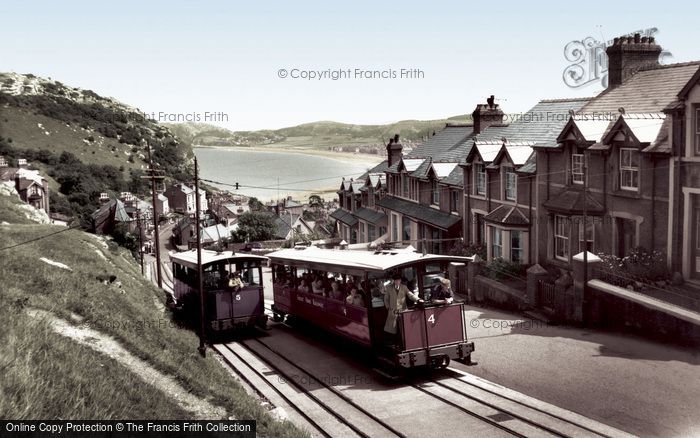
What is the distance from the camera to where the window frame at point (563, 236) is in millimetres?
26719

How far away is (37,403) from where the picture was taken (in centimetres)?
787

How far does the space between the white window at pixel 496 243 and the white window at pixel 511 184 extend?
1.77 meters

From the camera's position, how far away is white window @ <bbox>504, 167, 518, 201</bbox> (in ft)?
100

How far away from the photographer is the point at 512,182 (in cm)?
3097

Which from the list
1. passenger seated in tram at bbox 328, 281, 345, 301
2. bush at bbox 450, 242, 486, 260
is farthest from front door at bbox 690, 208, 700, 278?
bush at bbox 450, 242, 486, 260

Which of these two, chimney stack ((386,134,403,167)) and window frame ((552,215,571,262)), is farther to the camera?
chimney stack ((386,134,403,167))

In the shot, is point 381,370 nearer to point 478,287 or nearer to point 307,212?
point 478,287

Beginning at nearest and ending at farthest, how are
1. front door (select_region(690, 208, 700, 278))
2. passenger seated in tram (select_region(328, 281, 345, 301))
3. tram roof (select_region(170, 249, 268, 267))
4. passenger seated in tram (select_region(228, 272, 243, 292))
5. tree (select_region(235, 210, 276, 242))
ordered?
passenger seated in tram (select_region(328, 281, 345, 301)) → front door (select_region(690, 208, 700, 278)) → passenger seated in tram (select_region(228, 272, 243, 292)) → tram roof (select_region(170, 249, 268, 267)) → tree (select_region(235, 210, 276, 242))

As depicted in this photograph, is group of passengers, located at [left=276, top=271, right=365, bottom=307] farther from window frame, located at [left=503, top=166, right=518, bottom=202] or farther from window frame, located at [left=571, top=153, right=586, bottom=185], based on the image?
window frame, located at [left=503, top=166, right=518, bottom=202]

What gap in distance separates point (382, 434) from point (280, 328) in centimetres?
1270

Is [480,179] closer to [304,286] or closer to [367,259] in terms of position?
[304,286]

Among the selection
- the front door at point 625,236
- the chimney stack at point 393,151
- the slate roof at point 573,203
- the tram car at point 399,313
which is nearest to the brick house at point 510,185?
the slate roof at point 573,203

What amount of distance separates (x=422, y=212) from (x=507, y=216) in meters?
10.2

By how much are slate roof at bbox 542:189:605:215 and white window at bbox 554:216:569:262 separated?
2.76 feet
